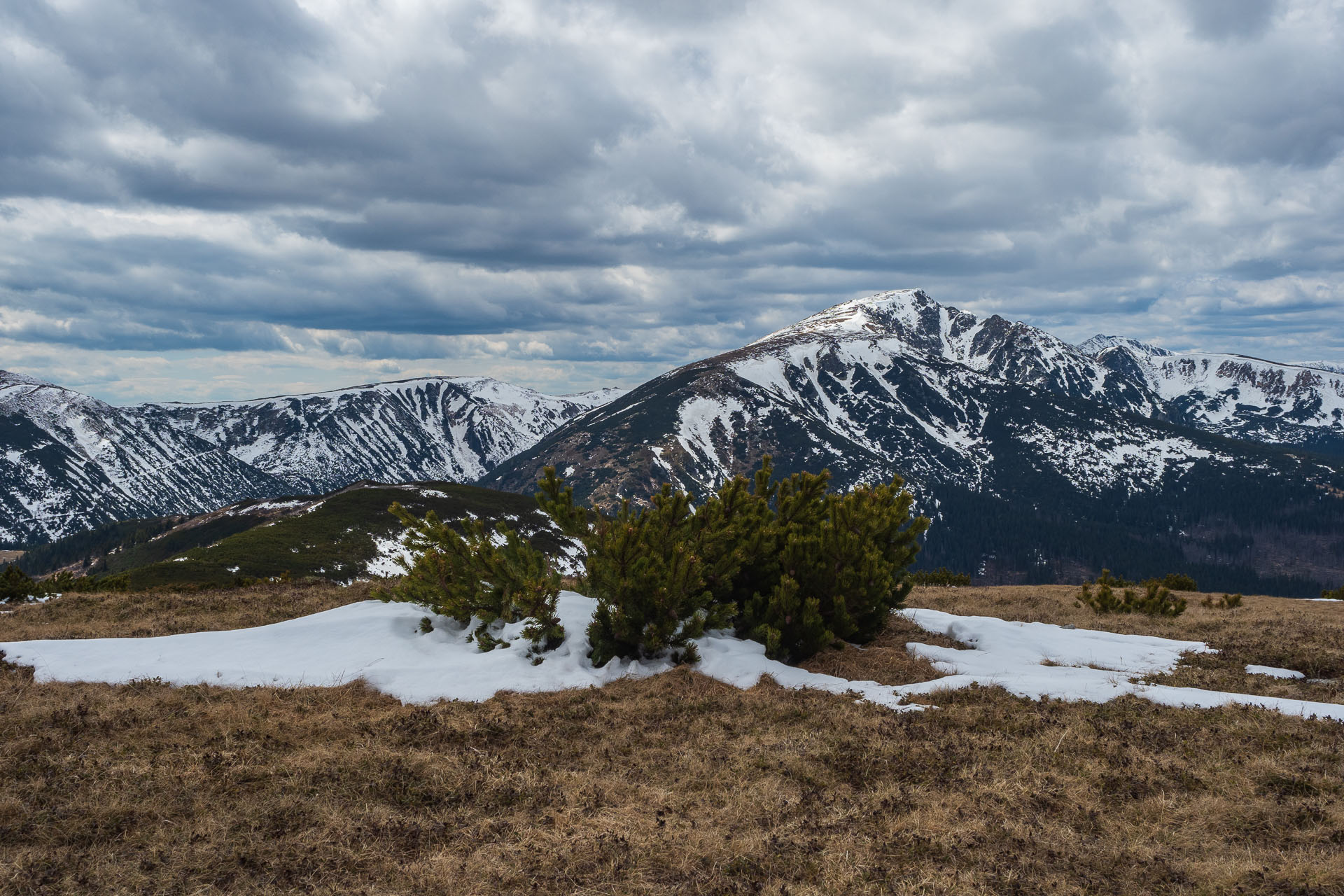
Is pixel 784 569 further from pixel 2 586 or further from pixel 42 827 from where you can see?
pixel 2 586

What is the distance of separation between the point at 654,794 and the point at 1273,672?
16.3 m

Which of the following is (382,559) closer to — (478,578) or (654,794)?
(478,578)

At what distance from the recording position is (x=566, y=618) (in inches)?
694

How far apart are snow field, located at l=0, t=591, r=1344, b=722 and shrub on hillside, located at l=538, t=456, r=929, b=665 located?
2.68ft

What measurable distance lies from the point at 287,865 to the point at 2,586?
99.0 feet

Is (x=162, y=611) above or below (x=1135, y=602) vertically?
above

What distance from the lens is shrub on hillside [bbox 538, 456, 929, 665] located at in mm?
15766

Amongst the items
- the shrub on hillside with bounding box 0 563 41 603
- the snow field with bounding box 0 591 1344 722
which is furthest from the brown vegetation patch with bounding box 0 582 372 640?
the snow field with bounding box 0 591 1344 722

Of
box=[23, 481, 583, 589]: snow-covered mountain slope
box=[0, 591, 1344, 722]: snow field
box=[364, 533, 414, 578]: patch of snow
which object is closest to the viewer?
box=[0, 591, 1344, 722]: snow field

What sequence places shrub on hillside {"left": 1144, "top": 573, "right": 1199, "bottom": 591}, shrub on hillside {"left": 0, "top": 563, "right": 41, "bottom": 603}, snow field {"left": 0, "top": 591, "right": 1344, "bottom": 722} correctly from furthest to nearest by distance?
1. shrub on hillside {"left": 1144, "top": 573, "right": 1199, "bottom": 591}
2. shrub on hillside {"left": 0, "top": 563, "right": 41, "bottom": 603}
3. snow field {"left": 0, "top": 591, "right": 1344, "bottom": 722}

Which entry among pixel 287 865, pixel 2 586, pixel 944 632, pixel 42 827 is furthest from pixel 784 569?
pixel 2 586

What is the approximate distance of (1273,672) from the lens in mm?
16656

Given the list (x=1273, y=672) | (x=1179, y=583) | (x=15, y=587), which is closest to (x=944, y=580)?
(x=1179, y=583)

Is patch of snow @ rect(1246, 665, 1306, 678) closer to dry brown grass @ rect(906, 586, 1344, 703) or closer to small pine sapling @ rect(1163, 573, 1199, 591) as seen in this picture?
dry brown grass @ rect(906, 586, 1344, 703)
